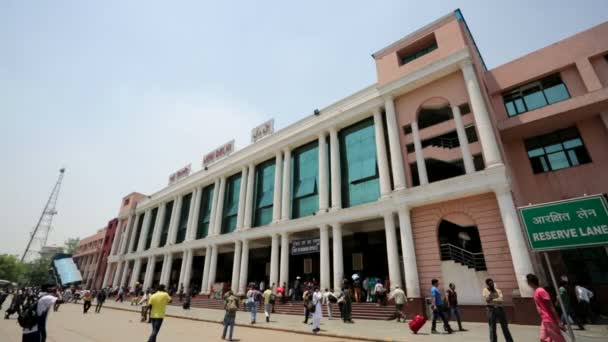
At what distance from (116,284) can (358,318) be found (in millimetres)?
42546

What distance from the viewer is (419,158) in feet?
54.6

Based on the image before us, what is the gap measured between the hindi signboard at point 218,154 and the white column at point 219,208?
3.18 metres

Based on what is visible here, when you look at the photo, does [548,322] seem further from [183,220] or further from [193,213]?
[183,220]

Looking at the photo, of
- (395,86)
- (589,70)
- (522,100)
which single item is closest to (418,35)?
(395,86)

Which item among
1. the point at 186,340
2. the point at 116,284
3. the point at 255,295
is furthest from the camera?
the point at 116,284

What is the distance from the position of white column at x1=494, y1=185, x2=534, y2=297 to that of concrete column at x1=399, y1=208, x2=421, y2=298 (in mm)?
4361

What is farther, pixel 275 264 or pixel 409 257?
pixel 275 264

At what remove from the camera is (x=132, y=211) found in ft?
149

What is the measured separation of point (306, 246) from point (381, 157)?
27.8ft

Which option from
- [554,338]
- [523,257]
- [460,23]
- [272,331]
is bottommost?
[272,331]

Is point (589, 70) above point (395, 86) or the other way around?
the other way around

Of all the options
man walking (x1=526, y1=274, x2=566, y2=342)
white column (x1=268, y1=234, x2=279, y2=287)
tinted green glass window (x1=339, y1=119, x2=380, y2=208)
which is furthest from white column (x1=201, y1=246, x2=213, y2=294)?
man walking (x1=526, y1=274, x2=566, y2=342)

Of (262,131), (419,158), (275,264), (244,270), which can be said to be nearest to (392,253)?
(419,158)

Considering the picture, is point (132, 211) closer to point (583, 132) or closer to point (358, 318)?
point (358, 318)
